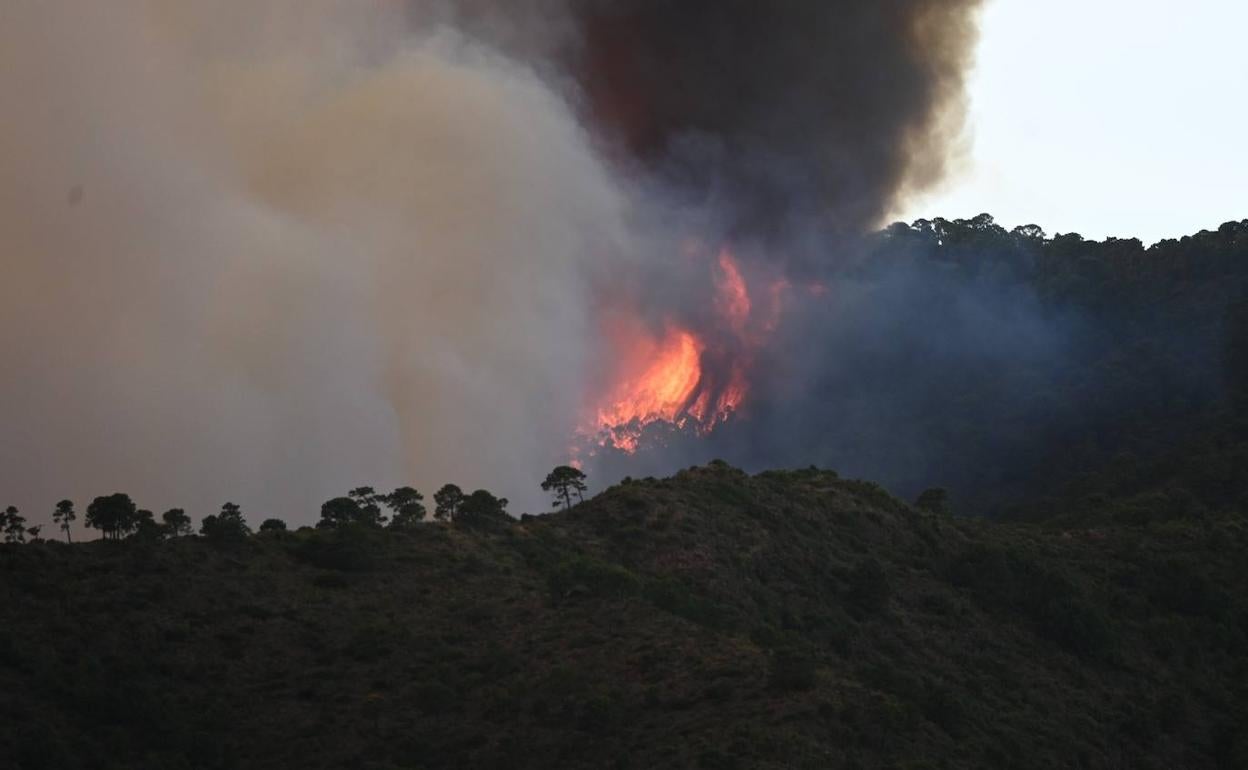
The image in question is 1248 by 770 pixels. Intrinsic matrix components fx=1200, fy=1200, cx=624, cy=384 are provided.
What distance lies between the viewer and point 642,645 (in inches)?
2392

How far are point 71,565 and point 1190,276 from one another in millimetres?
164430

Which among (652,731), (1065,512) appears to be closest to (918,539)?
(1065,512)

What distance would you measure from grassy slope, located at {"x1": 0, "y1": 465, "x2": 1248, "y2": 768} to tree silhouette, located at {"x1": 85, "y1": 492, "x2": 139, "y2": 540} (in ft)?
17.9

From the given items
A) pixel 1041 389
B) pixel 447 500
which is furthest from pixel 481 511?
pixel 1041 389

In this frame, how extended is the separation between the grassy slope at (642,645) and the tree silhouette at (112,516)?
17.9 feet

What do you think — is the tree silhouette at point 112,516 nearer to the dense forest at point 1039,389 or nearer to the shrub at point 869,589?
the shrub at point 869,589

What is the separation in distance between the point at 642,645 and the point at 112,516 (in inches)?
1492

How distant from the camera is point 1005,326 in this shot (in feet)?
615

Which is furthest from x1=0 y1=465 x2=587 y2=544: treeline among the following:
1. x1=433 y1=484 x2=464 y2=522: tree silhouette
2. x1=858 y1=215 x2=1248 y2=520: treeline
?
x1=858 y1=215 x2=1248 y2=520: treeline

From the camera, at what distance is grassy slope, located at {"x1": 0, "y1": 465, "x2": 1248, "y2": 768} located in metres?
51.4

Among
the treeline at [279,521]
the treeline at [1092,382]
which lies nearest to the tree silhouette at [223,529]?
the treeline at [279,521]

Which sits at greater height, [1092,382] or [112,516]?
[1092,382]

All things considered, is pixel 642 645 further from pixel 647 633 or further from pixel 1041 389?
pixel 1041 389

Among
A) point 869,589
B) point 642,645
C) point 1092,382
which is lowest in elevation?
point 642,645
